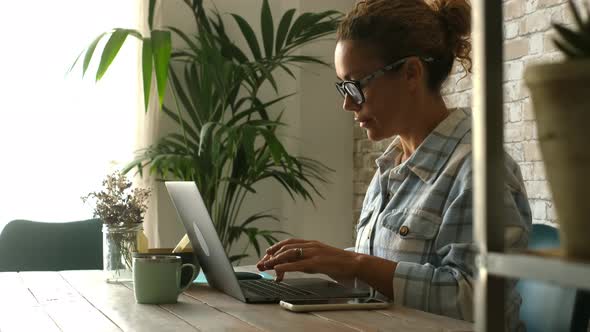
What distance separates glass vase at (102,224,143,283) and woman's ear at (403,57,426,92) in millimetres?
737

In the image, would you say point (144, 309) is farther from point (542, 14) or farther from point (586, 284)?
point (542, 14)

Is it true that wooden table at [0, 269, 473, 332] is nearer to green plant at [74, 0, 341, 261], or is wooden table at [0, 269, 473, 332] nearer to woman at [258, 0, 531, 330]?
woman at [258, 0, 531, 330]

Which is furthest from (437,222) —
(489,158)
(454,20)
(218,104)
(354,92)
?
(218,104)

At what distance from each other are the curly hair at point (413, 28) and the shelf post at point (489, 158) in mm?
1506

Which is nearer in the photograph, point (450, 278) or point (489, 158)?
point (489, 158)

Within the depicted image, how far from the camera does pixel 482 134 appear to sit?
27.4 inches

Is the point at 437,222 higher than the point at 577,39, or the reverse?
the point at 577,39

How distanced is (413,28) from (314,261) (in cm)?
68

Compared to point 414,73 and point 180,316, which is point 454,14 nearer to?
point 414,73

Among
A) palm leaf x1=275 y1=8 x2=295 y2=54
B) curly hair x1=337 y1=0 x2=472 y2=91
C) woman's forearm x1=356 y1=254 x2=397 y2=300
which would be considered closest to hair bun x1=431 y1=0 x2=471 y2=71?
curly hair x1=337 y1=0 x2=472 y2=91

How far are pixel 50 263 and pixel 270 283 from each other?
4.35 feet

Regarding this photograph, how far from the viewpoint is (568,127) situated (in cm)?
62

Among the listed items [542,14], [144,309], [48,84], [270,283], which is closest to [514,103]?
[542,14]

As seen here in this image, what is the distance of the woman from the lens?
1.84 m
